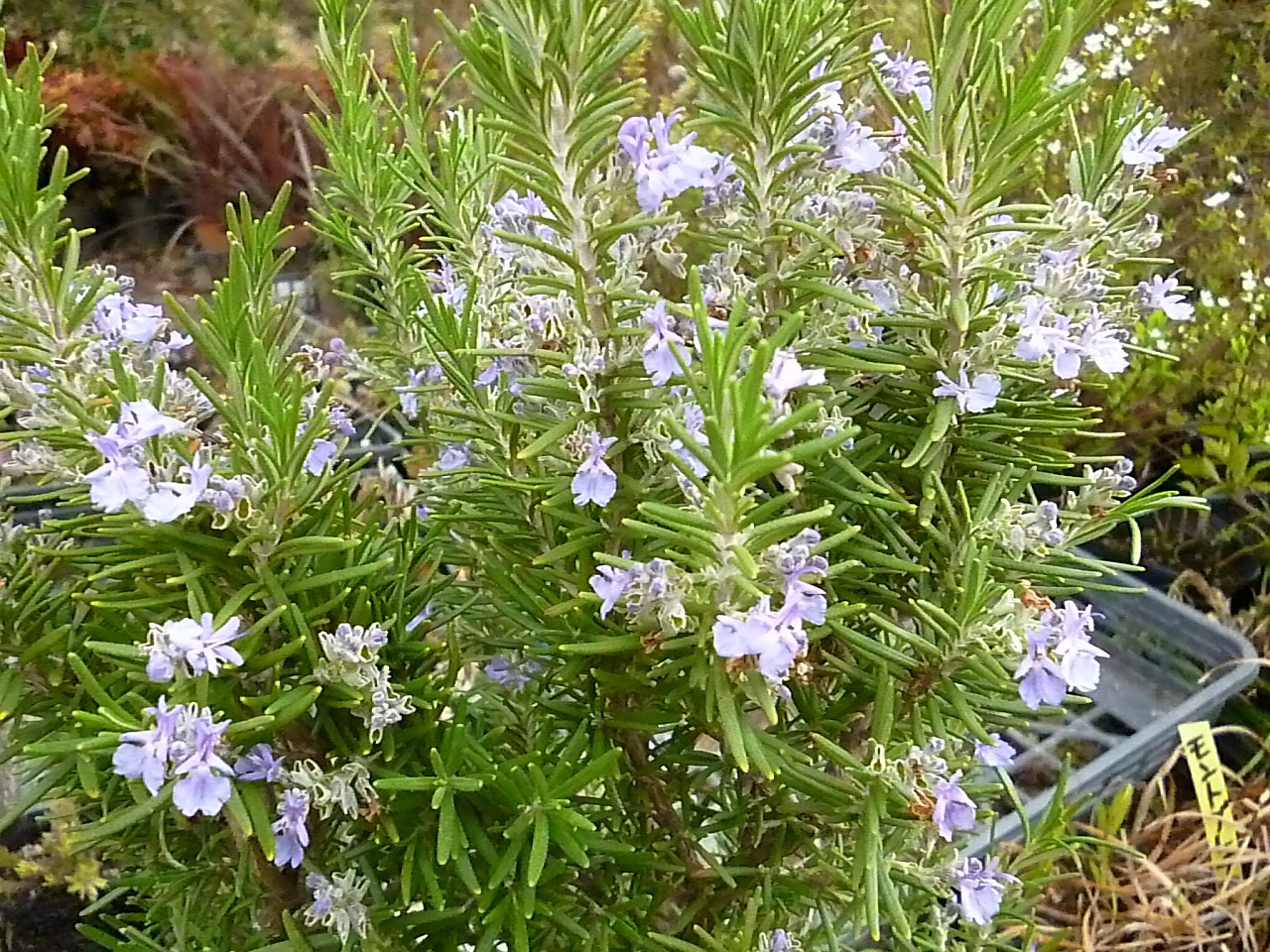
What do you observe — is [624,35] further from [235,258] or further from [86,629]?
[86,629]

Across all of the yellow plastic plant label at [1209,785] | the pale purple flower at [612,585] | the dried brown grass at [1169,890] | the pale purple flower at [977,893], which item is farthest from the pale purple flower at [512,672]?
the yellow plastic plant label at [1209,785]

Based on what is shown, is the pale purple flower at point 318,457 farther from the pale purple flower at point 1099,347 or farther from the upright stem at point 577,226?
the pale purple flower at point 1099,347

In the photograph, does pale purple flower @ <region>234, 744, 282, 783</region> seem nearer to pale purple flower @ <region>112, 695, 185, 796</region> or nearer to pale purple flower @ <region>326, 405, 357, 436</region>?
pale purple flower @ <region>112, 695, 185, 796</region>

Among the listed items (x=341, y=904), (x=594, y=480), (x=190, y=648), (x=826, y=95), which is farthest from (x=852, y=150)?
(x=341, y=904)

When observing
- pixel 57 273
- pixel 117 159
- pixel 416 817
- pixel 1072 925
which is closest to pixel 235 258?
pixel 57 273

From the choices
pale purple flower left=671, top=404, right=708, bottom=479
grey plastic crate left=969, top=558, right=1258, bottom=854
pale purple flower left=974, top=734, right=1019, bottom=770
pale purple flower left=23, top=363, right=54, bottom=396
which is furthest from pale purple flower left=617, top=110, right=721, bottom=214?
grey plastic crate left=969, top=558, right=1258, bottom=854
